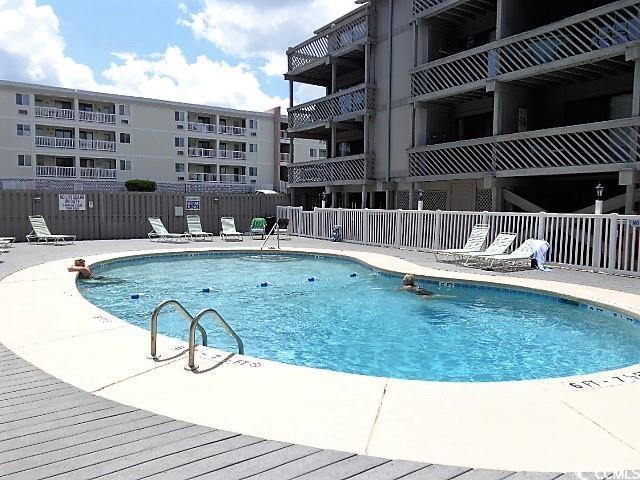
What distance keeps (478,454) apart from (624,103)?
52.0 feet

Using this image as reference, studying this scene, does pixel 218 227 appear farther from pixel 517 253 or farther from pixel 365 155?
pixel 517 253

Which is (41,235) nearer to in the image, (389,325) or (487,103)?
(389,325)

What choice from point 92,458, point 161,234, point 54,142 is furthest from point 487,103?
point 54,142

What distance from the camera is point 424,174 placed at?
62.0 feet

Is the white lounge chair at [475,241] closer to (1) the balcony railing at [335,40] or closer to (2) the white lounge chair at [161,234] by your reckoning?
(2) the white lounge chair at [161,234]

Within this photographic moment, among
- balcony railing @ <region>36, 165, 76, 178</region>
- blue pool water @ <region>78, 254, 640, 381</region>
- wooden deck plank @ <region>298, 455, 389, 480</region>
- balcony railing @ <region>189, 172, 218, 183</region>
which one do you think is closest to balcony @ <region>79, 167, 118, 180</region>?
balcony railing @ <region>36, 165, 76, 178</region>

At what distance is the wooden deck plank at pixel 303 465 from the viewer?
2338 millimetres

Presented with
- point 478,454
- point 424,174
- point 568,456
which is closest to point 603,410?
point 568,456

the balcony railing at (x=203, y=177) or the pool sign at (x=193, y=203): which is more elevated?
the balcony railing at (x=203, y=177)

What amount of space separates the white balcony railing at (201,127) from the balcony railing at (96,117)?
6.74 metres

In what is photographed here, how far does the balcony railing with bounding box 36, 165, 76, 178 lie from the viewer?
36875 mm

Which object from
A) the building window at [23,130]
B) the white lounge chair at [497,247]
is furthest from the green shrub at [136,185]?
the white lounge chair at [497,247]

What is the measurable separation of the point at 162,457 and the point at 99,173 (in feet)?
135

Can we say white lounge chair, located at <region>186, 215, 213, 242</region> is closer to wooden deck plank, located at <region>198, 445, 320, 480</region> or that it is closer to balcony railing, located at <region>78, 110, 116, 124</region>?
wooden deck plank, located at <region>198, 445, 320, 480</region>
